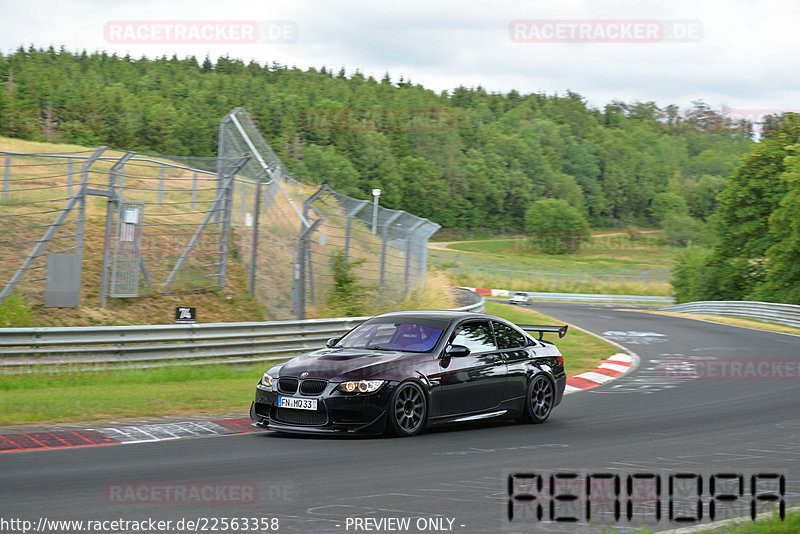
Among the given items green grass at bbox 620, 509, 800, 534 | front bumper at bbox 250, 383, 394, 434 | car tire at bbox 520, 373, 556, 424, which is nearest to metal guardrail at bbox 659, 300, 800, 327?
car tire at bbox 520, 373, 556, 424

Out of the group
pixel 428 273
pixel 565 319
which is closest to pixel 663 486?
pixel 428 273

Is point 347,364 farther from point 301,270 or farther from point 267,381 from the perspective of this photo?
point 301,270

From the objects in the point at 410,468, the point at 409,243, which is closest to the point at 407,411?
the point at 410,468

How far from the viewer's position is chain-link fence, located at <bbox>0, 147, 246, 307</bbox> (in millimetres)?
15812

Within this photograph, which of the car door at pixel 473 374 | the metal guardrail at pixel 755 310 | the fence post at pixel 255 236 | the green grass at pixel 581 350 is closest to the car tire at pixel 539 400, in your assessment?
the car door at pixel 473 374

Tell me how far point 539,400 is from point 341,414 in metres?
3.07

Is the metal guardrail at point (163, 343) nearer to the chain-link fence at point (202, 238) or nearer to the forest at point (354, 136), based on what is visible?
the chain-link fence at point (202, 238)

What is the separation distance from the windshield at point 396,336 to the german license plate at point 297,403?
1245 mm

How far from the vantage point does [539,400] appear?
10.9 meters

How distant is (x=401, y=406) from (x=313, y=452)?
1277 millimetres

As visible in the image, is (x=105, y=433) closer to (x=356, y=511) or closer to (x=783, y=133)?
(x=356, y=511)

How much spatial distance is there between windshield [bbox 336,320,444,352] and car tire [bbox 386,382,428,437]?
628 mm

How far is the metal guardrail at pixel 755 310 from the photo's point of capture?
32.5 meters

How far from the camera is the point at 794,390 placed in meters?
14.6
